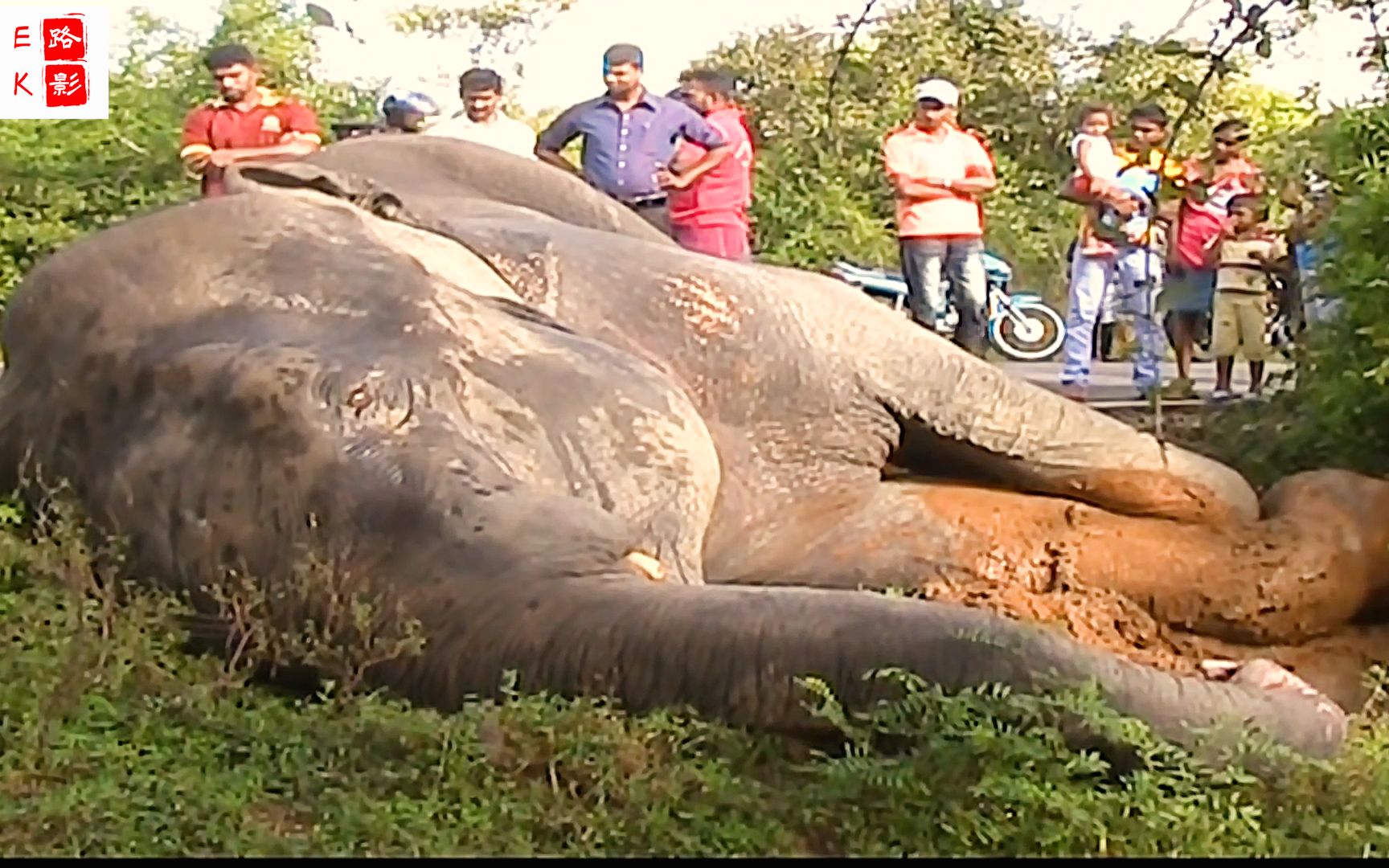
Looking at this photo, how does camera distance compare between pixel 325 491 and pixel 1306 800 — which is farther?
pixel 325 491

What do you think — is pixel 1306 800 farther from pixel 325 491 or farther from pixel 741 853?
pixel 325 491

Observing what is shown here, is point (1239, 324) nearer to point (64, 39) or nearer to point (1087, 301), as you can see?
point (1087, 301)

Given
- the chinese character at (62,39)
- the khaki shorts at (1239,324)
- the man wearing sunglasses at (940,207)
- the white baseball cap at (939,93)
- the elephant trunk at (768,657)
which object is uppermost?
the chinese character at (62,39)

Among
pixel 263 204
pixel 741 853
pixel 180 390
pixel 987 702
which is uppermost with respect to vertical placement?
pixel 263 204

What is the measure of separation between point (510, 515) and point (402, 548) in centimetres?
19

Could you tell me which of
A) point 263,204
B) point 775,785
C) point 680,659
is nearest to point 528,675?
point 680,659

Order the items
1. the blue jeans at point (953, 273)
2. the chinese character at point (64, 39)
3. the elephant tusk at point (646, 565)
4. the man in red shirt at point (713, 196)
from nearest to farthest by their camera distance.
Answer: the elephant tusk at point (646, 565) → the man in red shirt at point (713, 196) → the blue jeans at point (953, 273) → the chinese character at point (64, 39)

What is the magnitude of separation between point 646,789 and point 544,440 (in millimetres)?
997

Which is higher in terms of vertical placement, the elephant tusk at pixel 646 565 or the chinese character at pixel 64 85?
the chinese character at pixel 64 85

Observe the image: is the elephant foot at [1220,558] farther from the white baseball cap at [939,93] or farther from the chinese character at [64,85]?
the chinese character at [64,85]

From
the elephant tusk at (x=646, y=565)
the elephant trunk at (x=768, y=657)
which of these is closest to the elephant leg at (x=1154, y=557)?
the elephant tusk at (x=646, y=565)

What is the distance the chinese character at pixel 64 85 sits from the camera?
15.3 meters

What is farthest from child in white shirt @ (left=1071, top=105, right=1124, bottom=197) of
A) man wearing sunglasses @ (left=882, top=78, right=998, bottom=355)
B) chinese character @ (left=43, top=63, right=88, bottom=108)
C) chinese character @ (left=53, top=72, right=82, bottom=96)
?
chinese character @ (left=53, top=72, right=82, bottom=96)

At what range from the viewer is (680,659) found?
347 centimetres
